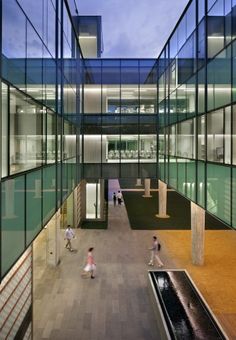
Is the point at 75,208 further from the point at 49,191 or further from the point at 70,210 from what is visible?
the point at 49,191

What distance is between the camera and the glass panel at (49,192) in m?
11.5

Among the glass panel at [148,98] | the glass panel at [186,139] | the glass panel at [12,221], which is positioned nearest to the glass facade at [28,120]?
the glass panel at [12,221]

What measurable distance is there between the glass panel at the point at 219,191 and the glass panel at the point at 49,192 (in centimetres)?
631

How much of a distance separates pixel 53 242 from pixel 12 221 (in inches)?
467

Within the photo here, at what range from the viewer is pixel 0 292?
861 cm

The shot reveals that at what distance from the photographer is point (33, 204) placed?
31.4 feet

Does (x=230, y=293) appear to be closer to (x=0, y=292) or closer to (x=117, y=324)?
(x=117, y=324)

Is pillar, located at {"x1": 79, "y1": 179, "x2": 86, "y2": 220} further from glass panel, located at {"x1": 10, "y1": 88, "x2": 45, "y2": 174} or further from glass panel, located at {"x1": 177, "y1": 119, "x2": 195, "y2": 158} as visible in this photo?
glass panel, located at {"x1": 10, "y1": 88, "x2": 45, "y2": 174}

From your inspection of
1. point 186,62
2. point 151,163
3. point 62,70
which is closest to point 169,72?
point 186,62

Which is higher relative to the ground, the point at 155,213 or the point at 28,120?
the point at 28,120

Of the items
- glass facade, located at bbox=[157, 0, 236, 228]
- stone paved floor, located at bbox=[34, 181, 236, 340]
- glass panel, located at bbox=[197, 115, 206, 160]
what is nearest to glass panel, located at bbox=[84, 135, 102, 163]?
stone paved floor, located at bbox=[34, 181, 236, 340]

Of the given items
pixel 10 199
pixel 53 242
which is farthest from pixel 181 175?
pixel 10 199

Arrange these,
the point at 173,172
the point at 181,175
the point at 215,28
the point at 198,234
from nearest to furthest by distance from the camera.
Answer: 1. the point at 215,28
2. the point at 181,175
3. the point at 198,234
4. the point at 173,172

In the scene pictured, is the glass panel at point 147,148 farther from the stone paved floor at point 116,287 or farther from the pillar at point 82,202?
the stone paved floor at point 116,287
